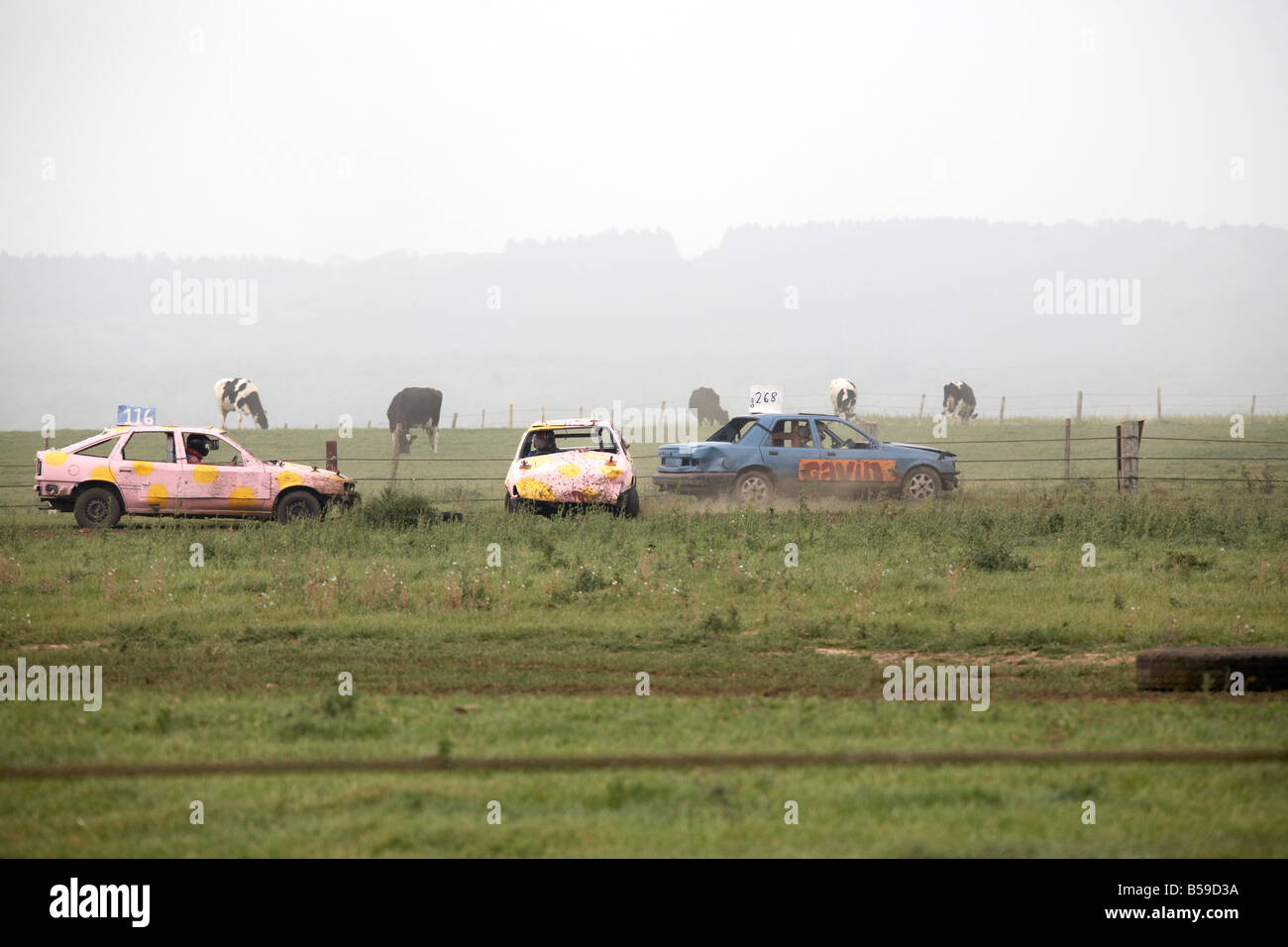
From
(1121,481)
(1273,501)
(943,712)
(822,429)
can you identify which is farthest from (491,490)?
(943,712)

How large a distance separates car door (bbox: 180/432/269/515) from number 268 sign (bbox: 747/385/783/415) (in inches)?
385

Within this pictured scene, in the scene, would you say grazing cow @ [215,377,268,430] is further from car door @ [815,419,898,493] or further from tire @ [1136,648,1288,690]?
tire @ [1136,648,1288,690]

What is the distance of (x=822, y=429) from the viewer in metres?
20.7

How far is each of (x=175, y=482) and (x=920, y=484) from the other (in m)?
12.6

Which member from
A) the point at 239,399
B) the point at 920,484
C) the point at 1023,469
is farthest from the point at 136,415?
the point at 239,399

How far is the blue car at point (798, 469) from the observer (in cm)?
2020

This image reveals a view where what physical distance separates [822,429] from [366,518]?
8.33 m

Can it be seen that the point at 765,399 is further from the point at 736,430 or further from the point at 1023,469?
the point at 1023,469

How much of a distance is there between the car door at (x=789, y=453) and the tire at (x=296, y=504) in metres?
7.74

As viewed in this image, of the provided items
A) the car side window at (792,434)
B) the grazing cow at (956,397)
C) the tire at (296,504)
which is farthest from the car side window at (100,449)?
the grazing cow at (956,397)

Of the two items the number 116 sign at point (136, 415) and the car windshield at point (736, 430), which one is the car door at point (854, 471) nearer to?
the car windshield at point (736, 430)

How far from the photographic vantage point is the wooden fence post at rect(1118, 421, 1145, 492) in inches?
850

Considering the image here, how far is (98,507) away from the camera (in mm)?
17953
